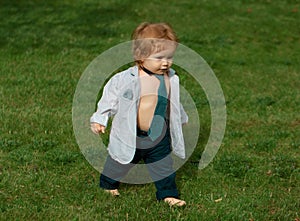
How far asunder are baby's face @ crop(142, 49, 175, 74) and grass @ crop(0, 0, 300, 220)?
1.36 metres

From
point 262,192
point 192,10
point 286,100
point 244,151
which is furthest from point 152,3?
point 262,192

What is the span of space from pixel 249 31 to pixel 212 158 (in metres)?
8.38

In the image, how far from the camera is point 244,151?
748cm

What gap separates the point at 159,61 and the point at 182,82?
4.71 meters

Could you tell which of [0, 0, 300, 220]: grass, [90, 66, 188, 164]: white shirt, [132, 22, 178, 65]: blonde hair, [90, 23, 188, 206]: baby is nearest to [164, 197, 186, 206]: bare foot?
[90, 23, 188, 206]: baby

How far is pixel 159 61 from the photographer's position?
217 inches

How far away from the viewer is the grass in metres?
5.76

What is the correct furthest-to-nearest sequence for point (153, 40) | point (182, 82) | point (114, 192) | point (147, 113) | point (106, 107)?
1. point (182, 82)
2. point (114, 192)
3. point (147, 113)
4. point (106, 107)
5. point (153, 40)

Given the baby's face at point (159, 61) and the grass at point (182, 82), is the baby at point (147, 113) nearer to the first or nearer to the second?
the baby's face at point (159, 61)

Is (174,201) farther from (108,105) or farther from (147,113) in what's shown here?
(108,105)

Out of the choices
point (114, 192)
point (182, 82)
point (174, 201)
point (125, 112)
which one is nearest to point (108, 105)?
point (125, 112)

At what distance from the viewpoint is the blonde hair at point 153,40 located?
545 cm

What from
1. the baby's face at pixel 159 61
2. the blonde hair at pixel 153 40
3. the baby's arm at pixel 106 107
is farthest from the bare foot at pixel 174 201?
the blonde hair at pixel 153 40

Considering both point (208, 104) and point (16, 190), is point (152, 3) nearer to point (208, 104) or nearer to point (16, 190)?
point (208, 104)
